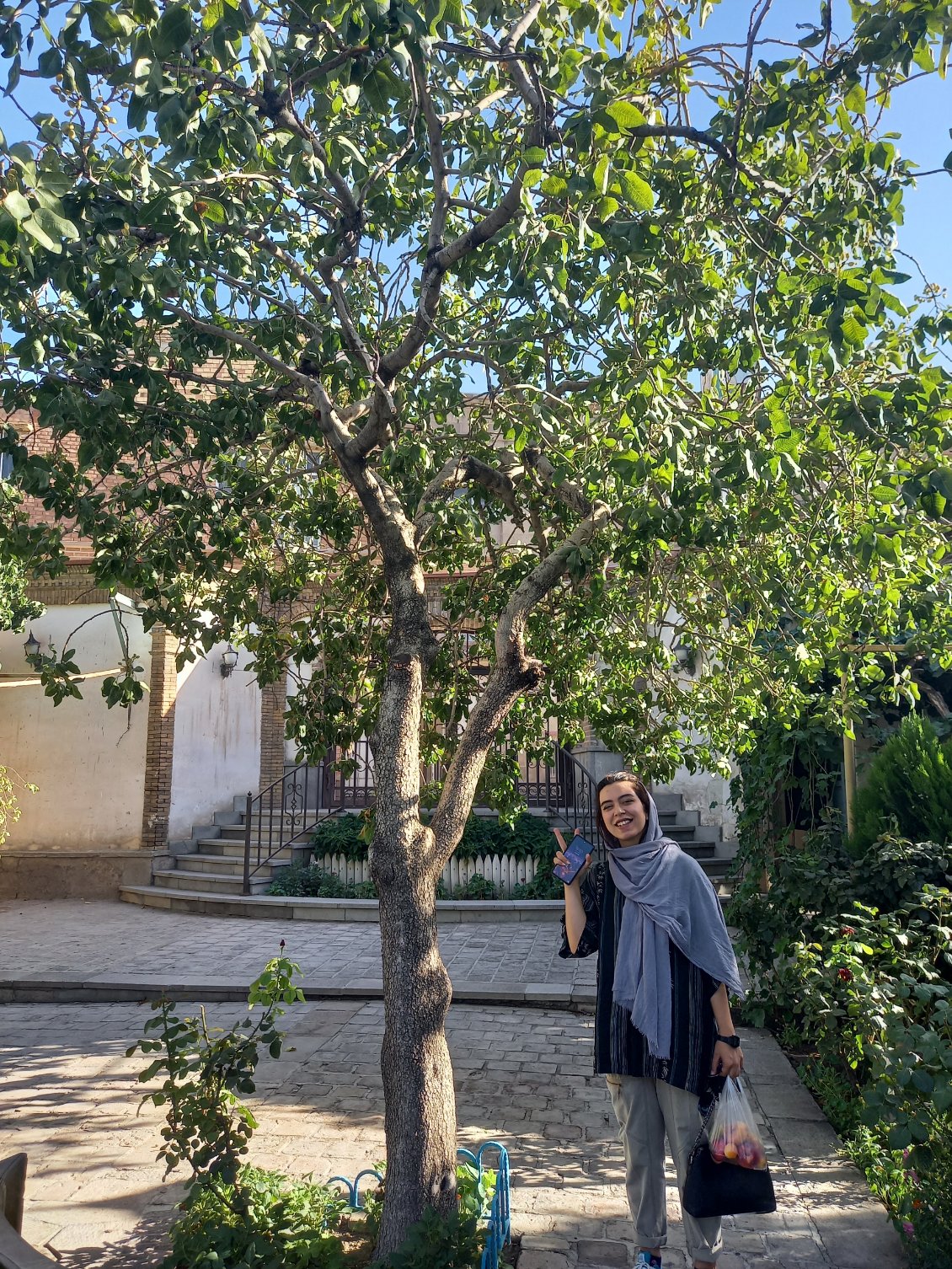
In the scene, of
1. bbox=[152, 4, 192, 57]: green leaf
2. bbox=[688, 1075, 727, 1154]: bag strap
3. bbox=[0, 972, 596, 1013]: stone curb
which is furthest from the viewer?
bbox=[0, 972, 596, 1013]: stone curb

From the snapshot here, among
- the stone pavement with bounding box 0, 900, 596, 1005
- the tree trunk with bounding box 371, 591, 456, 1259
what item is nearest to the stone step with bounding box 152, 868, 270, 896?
the stone pavement with bounding box 0, 900, 596, 1005

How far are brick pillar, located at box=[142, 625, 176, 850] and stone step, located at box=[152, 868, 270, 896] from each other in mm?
587

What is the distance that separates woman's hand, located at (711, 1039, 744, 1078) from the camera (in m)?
3.18

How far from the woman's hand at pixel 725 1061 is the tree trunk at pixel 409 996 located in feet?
3.46

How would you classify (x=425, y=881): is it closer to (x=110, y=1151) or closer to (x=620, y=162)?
(x=110, y=1151)

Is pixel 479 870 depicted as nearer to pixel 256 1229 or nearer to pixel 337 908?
pixel 337 908

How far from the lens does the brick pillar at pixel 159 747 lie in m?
13.7

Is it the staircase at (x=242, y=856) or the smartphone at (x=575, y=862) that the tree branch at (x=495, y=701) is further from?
the staircase at (x=242, y=856)

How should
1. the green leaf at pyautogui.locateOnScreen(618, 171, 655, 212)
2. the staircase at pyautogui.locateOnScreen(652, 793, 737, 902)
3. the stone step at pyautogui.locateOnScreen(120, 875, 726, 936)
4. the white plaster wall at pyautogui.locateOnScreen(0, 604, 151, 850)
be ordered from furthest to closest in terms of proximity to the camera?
the white plaster wall at pyautogui.locateOnScreen(0, 604, 151, 850), the staircase at pyautogui.locateOnScreen(652, 793, 737, 902), the stone step at pyautogui.locateOnScreen(120, 875, 726, 936), the green leaf at pyautogui.locateOnScreen(618, 171, 655, 212)

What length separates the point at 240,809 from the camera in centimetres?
1560

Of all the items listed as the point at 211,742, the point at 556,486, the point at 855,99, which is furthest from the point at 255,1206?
the point at 211,742

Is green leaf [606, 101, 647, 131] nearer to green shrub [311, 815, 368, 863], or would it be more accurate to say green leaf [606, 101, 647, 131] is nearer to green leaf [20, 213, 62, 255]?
green leaf [20, 213, 62, 255]

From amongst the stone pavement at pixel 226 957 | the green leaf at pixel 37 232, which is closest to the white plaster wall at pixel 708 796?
the stone pavement at pixel 226 957

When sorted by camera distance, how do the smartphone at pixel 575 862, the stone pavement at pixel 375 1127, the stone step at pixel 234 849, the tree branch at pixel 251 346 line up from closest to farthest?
the smartphone at pixel 575 862
the stone pavement at pixel 375 1127
the tree branch at pixel 251 346
the stone step at pixel 234 849
